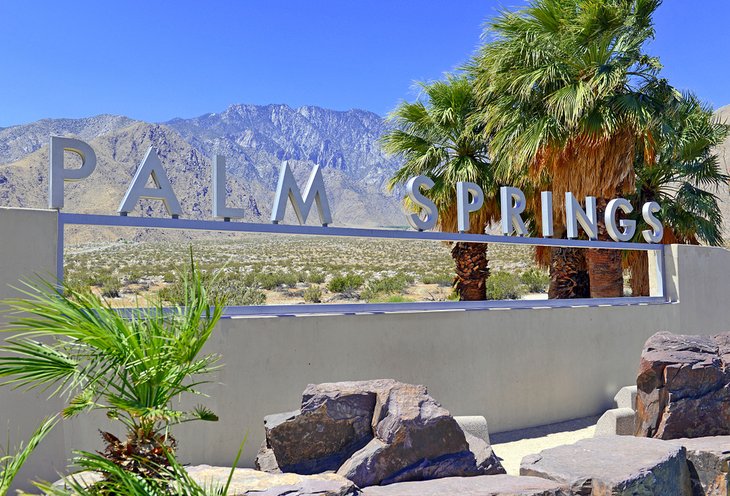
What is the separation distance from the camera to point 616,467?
17.4ft

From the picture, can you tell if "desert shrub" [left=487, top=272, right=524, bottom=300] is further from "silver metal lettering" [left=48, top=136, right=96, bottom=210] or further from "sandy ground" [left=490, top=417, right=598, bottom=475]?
"silver metal lettering" [left=48, top=136, right=96, bottom=210]

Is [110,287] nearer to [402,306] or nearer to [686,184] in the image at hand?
[686,184]

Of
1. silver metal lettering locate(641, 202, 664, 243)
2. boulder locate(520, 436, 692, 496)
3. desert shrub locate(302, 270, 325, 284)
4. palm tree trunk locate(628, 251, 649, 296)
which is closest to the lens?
boulder locate(520, 436, 692, 496)

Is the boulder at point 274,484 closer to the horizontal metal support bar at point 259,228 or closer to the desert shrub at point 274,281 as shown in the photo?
the horizontal metal support bar at point 259,228

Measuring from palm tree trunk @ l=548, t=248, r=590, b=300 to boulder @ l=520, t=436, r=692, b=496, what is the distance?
33.7 ft

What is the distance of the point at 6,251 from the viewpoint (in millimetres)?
6266

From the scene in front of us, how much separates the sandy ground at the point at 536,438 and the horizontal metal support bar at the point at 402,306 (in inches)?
70.5

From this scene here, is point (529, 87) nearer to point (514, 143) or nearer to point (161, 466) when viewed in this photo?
point (514, 143)

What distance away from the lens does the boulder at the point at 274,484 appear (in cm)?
417

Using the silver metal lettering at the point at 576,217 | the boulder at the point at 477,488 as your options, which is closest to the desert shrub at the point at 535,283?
the silver metal lettering at the point at 576,217

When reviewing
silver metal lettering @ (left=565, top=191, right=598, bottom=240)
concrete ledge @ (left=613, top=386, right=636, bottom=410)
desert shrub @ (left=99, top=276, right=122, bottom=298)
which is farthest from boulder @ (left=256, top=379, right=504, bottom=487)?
desert shrub @ (left=99, top=276, right=122, bottom=298)

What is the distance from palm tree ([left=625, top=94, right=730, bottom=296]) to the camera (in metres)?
17.5

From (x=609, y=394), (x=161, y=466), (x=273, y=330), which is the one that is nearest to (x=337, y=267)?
(x=609, y=394)

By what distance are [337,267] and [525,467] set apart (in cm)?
4127
